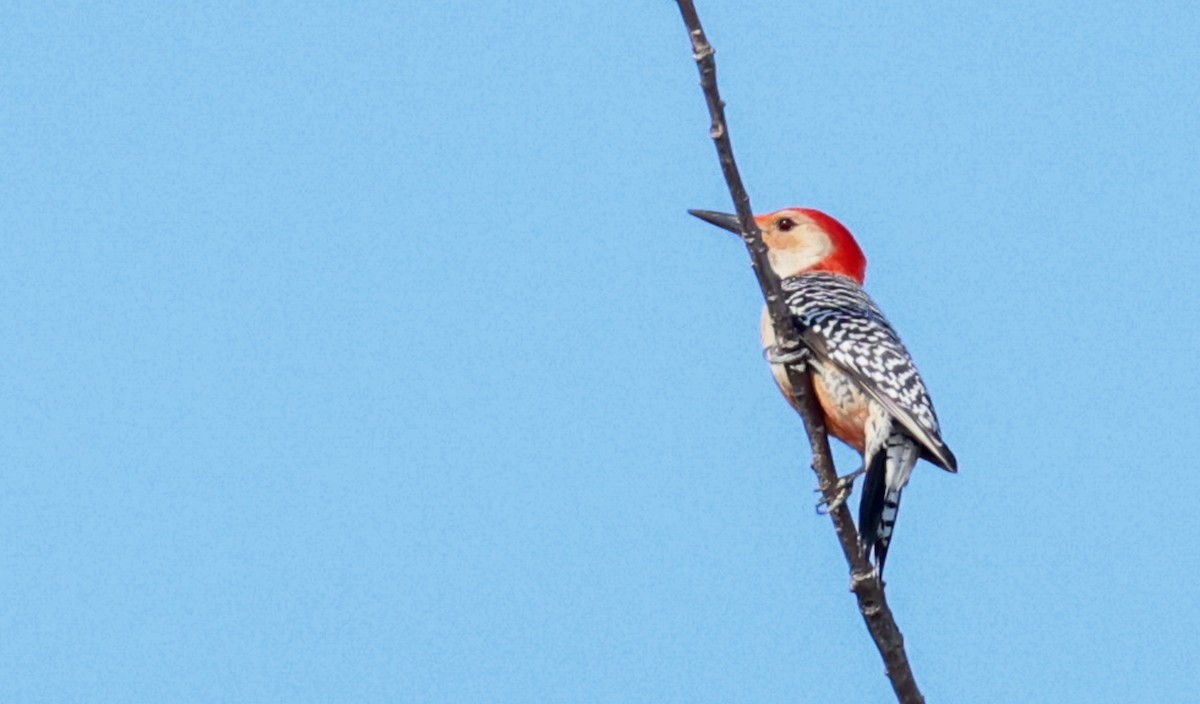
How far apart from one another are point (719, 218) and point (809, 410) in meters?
2.76

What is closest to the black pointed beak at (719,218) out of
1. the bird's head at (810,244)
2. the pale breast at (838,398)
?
the bird's head at (810,244)

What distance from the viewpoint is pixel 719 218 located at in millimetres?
8680

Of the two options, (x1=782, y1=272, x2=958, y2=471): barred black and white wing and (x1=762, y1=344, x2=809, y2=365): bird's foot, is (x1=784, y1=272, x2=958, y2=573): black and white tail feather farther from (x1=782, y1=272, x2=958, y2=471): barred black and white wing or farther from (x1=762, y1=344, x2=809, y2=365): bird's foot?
(x1=762, y1=344, x2=809, y2=365): bird's foot

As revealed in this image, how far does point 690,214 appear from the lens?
28.8 feet

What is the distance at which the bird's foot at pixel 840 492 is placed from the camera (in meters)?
5.62

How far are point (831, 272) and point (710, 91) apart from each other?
4.65 m

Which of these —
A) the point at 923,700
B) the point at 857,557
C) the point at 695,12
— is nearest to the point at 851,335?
the point at 857,557

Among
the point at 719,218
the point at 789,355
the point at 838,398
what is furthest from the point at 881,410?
the point at 719,218

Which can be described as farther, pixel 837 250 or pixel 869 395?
pixel 837 250

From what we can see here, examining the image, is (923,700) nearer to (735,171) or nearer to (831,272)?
(735,171)

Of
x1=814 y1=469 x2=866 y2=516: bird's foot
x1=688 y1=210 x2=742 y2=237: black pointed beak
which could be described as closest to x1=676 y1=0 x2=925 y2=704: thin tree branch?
x1=814 y1=469 x2=866 y2=516: bird's foot

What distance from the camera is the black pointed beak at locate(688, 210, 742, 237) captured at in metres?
8.64

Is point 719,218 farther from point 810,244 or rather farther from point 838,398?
point 838,398

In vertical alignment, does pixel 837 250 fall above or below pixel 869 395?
above
